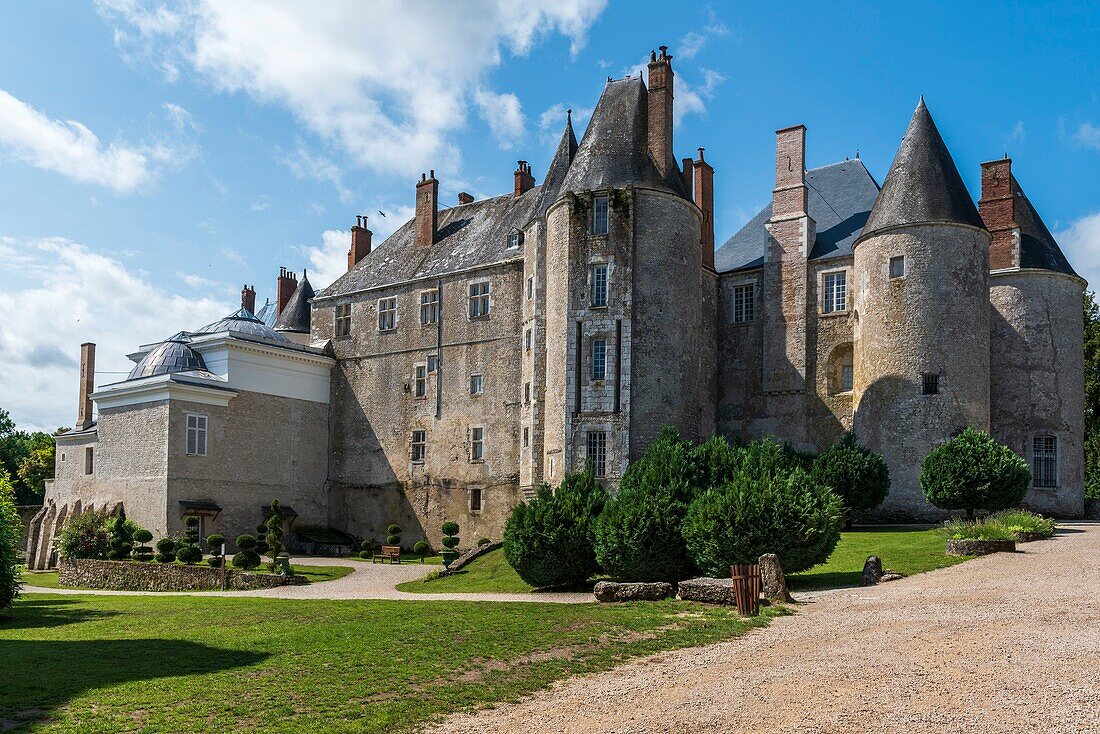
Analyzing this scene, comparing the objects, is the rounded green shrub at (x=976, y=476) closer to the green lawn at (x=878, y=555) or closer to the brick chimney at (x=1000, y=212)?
the green lawn at (x=878, y=555)

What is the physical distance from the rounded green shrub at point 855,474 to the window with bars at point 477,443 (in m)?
14.5

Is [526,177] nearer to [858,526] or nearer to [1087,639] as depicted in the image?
[858,526]

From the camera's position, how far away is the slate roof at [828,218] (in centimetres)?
4047

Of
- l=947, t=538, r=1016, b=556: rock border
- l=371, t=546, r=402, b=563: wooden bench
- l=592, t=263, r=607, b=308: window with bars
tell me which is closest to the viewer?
l=947, t=538, r=1016, b=556: rock border

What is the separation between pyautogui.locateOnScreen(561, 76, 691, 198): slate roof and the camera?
36.8m

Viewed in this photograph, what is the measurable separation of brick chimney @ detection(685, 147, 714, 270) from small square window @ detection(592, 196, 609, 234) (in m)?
6.12

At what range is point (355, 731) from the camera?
34.8 feet

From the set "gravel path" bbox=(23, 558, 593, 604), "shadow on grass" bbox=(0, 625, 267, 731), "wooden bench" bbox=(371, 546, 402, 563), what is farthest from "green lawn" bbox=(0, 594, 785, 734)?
"wooden bench" bbox=(371, 546, 402, 563)

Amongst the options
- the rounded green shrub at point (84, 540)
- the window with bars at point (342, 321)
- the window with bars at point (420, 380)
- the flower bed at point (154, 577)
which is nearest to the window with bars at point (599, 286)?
the window with bars at point (420, 380)

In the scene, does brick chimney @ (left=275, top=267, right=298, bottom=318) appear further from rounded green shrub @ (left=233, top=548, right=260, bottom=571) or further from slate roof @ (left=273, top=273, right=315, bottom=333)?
rounded green shrub @ (left=233, top=548, right=260, bottom=571)

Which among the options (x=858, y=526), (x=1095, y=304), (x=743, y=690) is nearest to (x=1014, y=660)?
(x=743, y=690)

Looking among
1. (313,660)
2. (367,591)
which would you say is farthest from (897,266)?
(313,660)

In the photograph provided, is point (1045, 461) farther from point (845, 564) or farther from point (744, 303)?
point (845, 564)

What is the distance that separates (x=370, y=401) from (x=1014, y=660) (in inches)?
1487
